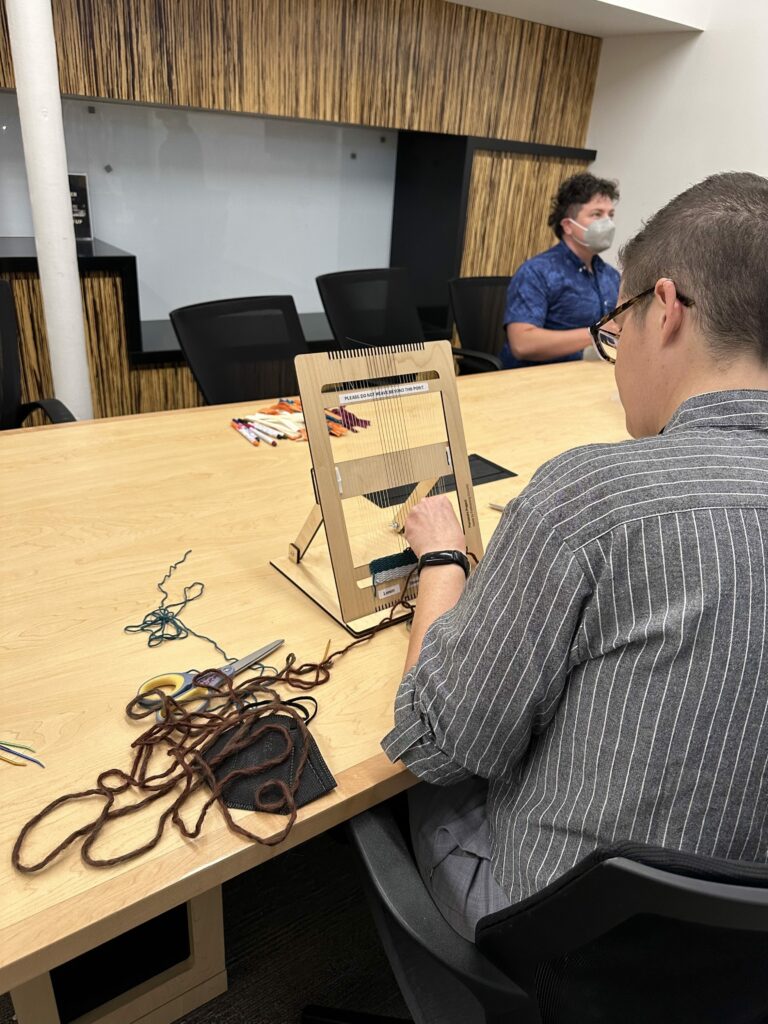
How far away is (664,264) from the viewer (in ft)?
2.64

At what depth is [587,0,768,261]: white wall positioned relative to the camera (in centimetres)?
338

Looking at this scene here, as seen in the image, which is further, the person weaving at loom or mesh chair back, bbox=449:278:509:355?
mesh chair back, bbox=449:278:509:355

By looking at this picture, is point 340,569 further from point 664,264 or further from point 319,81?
point 319,81

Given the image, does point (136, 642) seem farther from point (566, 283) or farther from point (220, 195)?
point (220, 195)

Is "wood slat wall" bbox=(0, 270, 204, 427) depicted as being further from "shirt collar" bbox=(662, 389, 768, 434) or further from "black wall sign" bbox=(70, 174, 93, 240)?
"shirt collar" bbox=(662, 389, 768, 434)

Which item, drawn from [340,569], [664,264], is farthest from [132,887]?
[664,264]

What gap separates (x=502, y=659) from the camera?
0.68 meters

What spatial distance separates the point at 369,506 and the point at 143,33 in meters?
2.44

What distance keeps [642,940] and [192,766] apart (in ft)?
1.64

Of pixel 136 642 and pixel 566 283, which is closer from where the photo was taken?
pixel 136 642

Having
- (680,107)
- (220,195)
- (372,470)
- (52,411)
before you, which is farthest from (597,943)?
(680,107)

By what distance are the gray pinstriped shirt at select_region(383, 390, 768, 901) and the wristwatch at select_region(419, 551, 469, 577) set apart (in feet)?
0.98

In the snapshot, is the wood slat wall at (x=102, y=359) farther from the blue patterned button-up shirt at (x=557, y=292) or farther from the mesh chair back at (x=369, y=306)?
the blue patterned button-up shirt at (x=557, y=292)

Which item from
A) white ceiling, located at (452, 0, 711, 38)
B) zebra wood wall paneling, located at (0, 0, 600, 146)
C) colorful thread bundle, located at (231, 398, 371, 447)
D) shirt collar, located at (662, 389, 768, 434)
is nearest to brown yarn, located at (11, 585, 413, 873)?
shirt collar, located at (662, 389, 768, 434)
